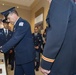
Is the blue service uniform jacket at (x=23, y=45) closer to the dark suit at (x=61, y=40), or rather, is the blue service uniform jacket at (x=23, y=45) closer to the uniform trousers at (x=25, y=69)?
the uniform trousers at (x=25, y=69)

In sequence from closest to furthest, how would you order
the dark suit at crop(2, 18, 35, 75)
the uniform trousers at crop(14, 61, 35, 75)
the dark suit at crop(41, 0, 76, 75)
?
the dark suit at crop(41, 0, 76, 75) → the dark suit at crop(2, 18, 35, 75) → the uniform trousers at crop(14, 61, 35, 75)

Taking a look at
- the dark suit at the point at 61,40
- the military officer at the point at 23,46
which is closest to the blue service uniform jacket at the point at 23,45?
the military officer at the point at 23,46

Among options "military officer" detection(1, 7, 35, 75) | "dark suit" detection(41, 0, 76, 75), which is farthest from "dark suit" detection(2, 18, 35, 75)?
"dark suit" detection(41, 0, 76, 75)

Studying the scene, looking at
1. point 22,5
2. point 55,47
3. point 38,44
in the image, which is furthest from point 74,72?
point 22,5

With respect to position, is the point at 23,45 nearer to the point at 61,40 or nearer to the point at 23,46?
the point at 23,46

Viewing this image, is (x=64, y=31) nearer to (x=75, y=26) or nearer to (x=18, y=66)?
(x=75, y=26)

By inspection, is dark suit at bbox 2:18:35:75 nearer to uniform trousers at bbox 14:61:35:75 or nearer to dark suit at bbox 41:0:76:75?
uniform trousers at bbox 14:61:35:75

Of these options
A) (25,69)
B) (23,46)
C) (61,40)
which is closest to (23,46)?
(23,46)

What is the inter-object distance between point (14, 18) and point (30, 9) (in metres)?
7.44

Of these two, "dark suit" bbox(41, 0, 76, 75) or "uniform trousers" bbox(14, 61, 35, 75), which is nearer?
"dark suit" bbox(41, 0, 76, 75)

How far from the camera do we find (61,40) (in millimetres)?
1151

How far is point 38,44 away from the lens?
4617 mm

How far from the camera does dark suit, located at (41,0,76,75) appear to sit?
1.15 metres

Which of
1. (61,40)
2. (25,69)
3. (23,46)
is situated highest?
(61,40)
